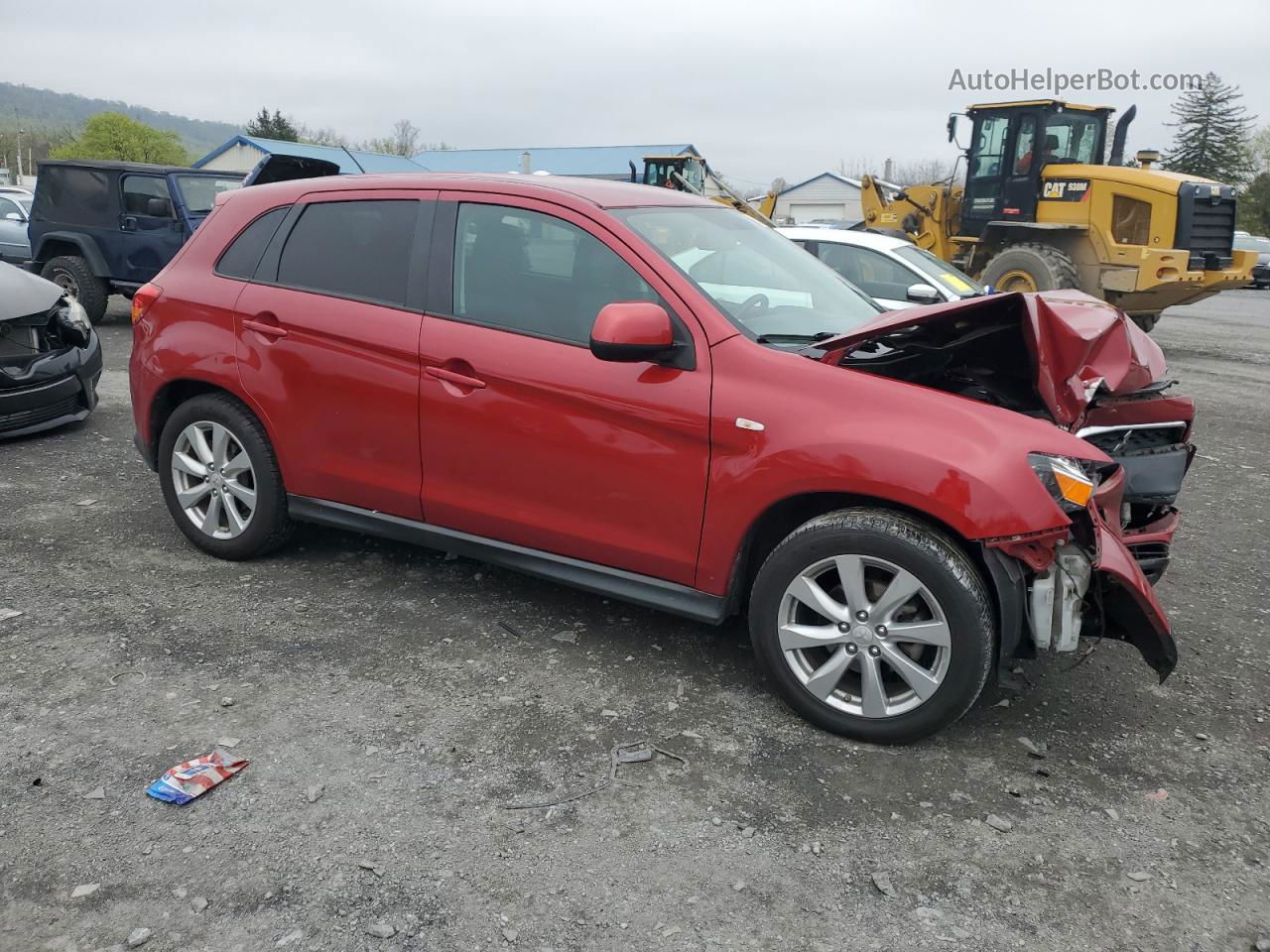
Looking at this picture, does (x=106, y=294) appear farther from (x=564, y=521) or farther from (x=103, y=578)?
(x=564, y=521)

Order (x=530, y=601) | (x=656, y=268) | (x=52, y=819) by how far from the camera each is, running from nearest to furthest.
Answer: (x=52, y=819) → (x=656, y=268) → (x=530, y=601)

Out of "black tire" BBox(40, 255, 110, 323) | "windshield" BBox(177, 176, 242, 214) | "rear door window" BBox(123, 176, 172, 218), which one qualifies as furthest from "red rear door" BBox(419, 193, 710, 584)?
"black tire" BBox(40, 255, 110, 323)

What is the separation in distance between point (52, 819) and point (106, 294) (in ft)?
36.7

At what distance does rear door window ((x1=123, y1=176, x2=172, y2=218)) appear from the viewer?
39.7ft

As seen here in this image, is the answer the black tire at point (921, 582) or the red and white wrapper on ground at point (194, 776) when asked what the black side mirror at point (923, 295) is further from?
the red and white wrapper on ground at point (194, 776)

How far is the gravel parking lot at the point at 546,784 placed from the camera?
255 centimetres

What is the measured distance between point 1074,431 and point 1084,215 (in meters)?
10.9

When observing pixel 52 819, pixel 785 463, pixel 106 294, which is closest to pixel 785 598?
pixel 785 463

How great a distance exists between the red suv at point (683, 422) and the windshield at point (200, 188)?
8447 mm

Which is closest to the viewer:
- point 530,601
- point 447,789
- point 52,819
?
point 52,819

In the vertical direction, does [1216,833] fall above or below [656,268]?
below

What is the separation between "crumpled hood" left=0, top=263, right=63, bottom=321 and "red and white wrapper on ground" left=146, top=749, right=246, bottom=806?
16.5ft

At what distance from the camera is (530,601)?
443 centimetres

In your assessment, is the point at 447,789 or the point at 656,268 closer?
the point at 447,789
